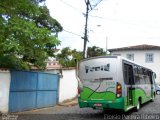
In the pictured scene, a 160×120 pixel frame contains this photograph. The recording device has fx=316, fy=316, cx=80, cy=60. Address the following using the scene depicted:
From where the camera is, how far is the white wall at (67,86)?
22.6m

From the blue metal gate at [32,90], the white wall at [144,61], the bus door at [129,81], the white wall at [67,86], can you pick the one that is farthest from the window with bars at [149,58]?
the bus door at [129,81]

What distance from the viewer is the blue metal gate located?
16.3m

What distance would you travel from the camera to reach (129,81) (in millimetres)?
15734

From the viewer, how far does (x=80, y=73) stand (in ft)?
50.9


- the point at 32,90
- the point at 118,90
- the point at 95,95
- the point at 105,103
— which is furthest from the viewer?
the point at 32,90

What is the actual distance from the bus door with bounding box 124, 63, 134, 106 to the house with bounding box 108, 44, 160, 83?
37809mm

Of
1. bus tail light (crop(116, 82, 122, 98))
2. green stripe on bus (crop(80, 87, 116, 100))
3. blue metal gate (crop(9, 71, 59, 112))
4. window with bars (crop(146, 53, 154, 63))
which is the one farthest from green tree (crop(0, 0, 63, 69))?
window with bars (crop(146, 53, 154, 63))

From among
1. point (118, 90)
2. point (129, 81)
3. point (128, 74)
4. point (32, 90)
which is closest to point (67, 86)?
point (32, 90)

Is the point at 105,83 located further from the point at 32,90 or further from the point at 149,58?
the point at 149,58

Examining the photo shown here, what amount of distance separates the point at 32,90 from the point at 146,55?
39713 millimetres

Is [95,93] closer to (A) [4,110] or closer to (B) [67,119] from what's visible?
(B) [67,119]

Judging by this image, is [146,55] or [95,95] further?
[146,55]

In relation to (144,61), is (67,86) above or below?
below

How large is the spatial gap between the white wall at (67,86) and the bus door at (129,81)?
23.7 feet
